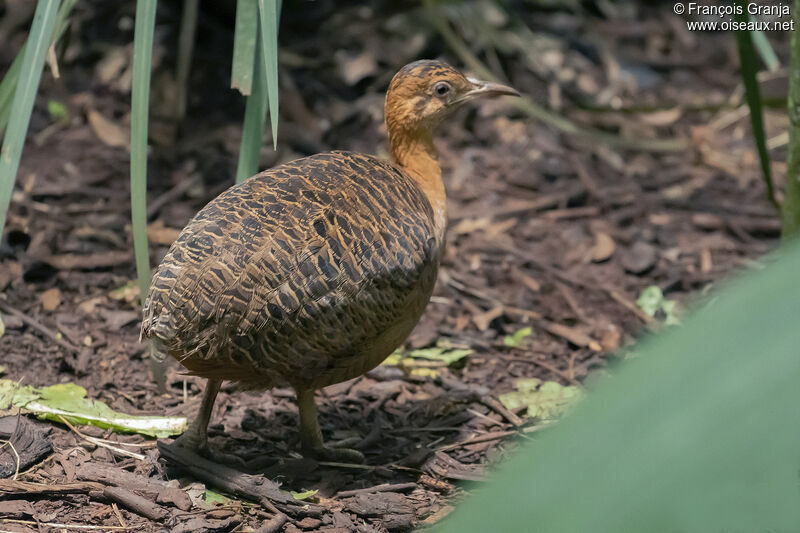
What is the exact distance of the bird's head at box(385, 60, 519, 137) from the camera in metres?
4.32

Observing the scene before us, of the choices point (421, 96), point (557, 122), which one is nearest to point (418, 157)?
point (421, 96)

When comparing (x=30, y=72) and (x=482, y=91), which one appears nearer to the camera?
(x=30, y=72)

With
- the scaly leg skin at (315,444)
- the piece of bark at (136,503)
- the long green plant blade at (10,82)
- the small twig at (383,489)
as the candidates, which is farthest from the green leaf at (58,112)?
the small twig at (383,489)

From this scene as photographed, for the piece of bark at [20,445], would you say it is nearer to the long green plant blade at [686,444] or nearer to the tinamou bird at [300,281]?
the tinamou bird at [300,281]

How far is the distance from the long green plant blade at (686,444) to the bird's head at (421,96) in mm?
3774

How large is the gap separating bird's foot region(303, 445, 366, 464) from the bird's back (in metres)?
0.45

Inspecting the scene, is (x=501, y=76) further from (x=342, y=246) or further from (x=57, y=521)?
(x=57, y=521)

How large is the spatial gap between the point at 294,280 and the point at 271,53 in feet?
2.79

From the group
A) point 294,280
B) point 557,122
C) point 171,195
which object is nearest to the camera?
point 294,280

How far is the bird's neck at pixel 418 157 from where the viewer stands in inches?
169

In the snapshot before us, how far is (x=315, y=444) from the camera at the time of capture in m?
3.92

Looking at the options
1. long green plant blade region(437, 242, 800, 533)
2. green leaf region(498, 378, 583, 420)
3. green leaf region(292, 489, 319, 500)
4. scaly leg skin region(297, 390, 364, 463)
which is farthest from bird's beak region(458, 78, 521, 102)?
long green plant blade region(437, 242, 800, 533)

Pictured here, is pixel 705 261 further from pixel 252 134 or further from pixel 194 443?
pixel 194 443

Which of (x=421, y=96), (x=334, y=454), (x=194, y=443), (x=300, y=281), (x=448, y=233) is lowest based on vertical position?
(x=334, y=454)
